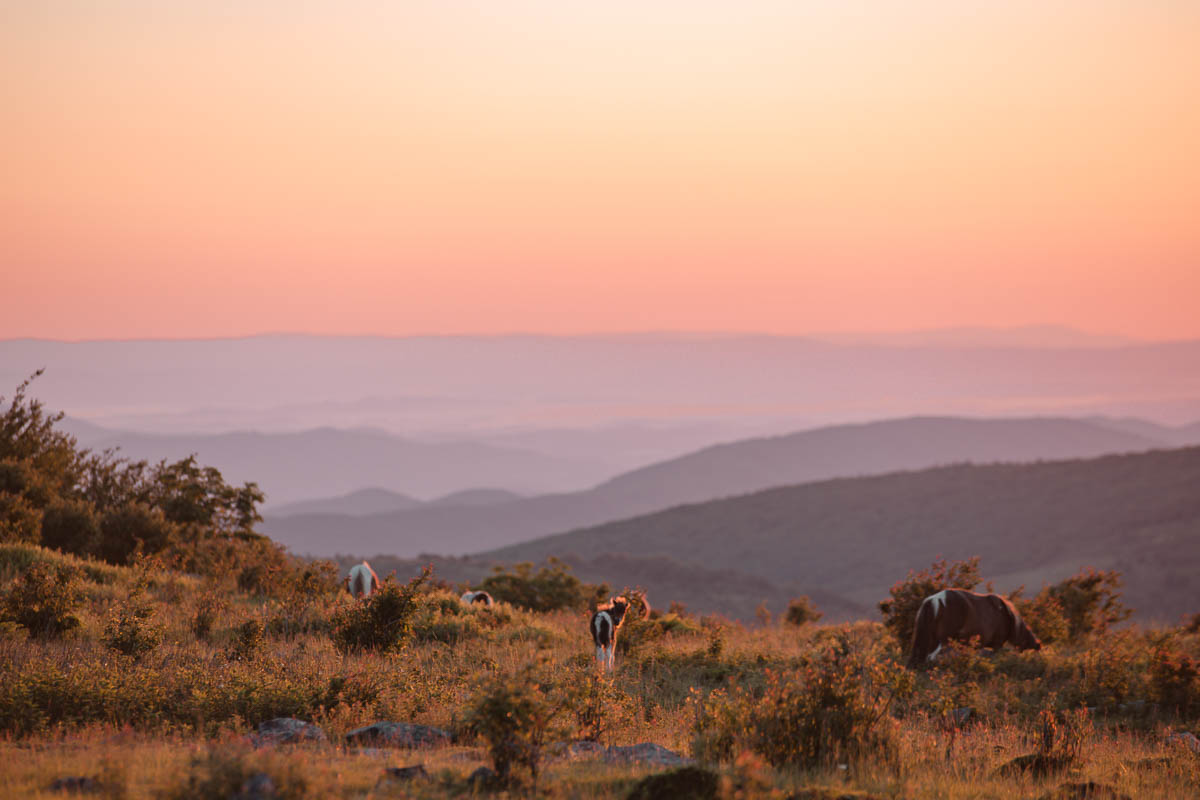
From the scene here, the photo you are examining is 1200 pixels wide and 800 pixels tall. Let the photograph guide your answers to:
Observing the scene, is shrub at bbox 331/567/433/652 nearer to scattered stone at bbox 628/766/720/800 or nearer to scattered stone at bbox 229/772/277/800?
scattered stone at bbox 628/766/720/800

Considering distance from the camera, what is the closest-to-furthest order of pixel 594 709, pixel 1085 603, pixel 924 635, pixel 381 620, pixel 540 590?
pixel 594 709
pixel 381 620
pixel 924 635
pixel 1085 603
pixel 540 590

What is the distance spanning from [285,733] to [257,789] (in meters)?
2.73

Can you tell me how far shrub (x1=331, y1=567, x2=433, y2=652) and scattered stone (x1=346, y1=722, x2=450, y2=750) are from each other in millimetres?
5239

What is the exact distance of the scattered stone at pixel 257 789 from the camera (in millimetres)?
6992

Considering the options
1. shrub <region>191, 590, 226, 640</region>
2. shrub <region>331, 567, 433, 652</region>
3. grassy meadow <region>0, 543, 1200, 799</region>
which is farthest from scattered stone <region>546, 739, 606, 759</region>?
shrub <region>191, 590, 226, 640</region>

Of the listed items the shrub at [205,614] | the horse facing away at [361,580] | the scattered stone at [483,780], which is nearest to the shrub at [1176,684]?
the scattered stone at [483,780]

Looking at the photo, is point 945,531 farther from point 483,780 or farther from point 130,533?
point 483,780

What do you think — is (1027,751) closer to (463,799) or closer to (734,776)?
(734,776)

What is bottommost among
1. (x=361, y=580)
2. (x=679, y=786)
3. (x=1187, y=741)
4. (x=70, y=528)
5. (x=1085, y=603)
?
(x=1187, y=741)

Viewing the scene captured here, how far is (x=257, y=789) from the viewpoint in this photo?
23.2ft

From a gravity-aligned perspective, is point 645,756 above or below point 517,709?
below

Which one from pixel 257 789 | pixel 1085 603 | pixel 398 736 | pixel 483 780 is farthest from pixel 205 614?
pixel 1085 603

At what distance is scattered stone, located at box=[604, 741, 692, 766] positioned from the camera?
9.04 meters

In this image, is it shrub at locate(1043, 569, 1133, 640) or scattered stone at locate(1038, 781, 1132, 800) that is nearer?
scattered stone at locate(1038, 781, 1132, 800)
